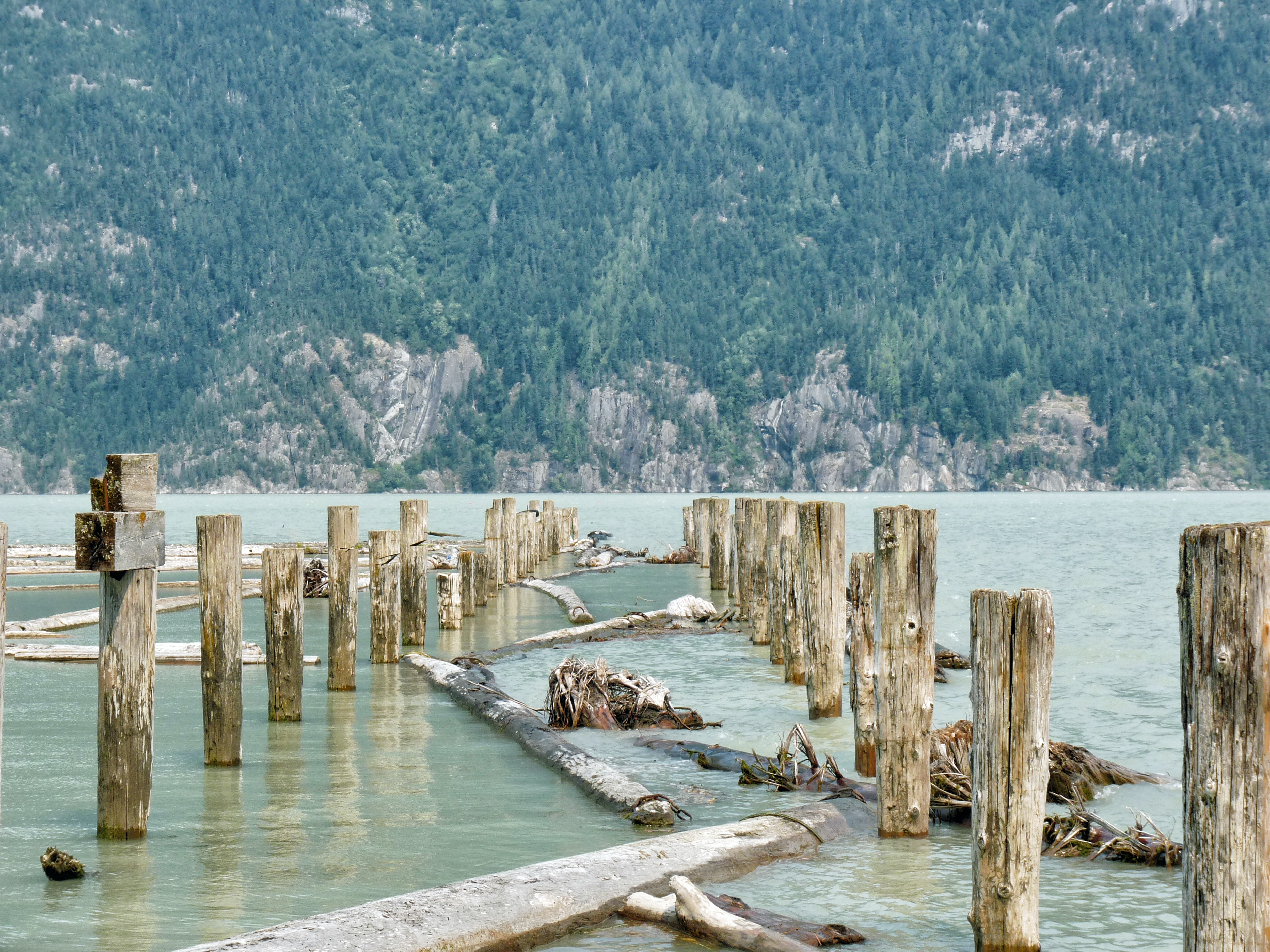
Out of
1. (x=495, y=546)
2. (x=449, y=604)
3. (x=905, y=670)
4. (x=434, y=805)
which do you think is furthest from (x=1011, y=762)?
(x=495, y=546)

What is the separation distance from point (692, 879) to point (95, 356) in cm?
20858

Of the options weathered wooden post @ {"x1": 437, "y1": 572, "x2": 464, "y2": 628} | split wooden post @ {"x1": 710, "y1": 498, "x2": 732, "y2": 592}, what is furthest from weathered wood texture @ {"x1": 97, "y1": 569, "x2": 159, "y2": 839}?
split wooden post @ {"x1": 710, "y1": 498, "x2": 732, "y2": 592}

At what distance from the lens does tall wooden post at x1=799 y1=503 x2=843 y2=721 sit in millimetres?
12914

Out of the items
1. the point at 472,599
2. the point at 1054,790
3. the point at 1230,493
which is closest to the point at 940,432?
the point at 1230,493

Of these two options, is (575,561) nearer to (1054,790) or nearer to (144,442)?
(1054,790)

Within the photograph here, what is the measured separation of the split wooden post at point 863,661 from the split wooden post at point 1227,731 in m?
5.37

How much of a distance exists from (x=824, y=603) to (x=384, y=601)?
568 centimetres

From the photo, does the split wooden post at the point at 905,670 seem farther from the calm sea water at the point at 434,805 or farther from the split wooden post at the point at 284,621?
the split wooden post at the point at 284,621

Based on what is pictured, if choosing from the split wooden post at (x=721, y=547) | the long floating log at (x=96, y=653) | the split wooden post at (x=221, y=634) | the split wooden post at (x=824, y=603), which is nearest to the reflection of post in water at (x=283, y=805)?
the split wooden post at (x=221, y=634)

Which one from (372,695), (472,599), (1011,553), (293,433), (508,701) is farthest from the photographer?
(293,433)

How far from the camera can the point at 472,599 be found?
2312 cm

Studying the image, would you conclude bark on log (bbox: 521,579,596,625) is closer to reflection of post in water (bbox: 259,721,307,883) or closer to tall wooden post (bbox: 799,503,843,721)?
tall wooden post (bbox: 799,503,843,721)

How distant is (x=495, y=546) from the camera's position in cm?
2659

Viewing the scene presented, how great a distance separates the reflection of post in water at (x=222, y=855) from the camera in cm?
678
